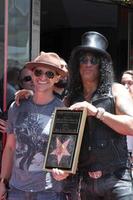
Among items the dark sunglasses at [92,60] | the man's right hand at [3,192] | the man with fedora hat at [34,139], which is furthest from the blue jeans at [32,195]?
the dark sunglasses at [92,60]

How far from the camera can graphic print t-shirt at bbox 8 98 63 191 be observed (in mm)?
3496

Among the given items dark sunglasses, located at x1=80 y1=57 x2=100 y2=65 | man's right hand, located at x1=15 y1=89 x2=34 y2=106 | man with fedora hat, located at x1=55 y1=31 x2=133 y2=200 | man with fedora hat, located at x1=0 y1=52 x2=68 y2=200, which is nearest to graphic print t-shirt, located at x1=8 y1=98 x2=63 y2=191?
man with fedora hat, located at x1=0 y1=52 x2=68 y2=200

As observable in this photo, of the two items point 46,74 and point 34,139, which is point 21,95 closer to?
point 46,74

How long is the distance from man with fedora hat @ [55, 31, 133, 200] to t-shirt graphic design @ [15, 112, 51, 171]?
260 mm

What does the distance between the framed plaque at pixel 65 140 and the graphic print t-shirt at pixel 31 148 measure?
15 centimetres

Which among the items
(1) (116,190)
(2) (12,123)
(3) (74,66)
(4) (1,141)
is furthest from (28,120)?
(4) (1,141)

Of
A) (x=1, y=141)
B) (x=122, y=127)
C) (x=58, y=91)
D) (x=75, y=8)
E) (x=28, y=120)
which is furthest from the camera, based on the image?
(x=75, y=8)

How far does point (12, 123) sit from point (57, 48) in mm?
7677

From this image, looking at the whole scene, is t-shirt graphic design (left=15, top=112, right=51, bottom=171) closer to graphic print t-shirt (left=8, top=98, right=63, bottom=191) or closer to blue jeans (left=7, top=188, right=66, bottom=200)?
graphic print t-shirt (left=8, top=98, right=63, bottom=191)

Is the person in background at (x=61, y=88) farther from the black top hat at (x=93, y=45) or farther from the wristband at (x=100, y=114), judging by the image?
the wristband at (x=100, y=114)

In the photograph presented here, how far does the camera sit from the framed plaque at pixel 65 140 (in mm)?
3279

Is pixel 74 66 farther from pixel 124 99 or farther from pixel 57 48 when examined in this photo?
pixel 57 48

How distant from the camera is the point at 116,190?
10.9 feet

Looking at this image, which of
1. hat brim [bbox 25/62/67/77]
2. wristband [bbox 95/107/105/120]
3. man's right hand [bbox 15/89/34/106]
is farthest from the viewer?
man's right hand [bbox 15/89/34/106]
